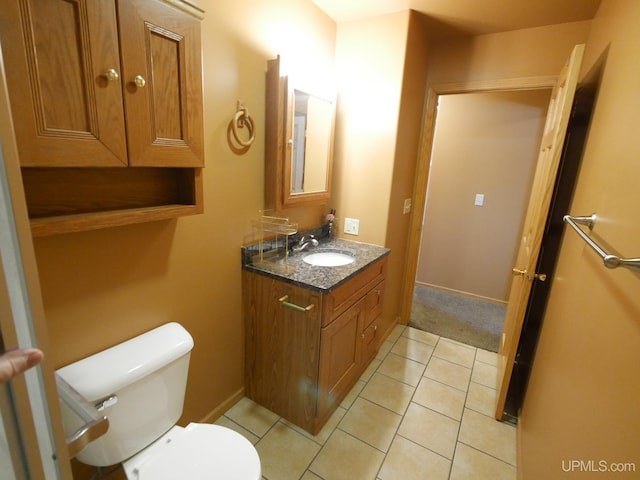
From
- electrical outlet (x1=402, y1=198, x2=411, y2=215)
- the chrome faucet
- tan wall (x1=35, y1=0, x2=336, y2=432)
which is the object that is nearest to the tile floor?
tan wall (x1=35, y1=0, x2=336, y2=432)

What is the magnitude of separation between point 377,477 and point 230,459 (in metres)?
0.81

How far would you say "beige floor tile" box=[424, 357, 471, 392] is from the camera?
7.32ft

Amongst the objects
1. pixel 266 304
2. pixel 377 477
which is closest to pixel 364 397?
pixel 377 477

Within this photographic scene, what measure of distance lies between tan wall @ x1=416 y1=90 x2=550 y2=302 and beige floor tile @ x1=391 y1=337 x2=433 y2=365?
4.23 feet

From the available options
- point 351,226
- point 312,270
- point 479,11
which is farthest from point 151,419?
point 479,11

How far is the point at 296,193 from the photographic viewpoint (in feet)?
6.39

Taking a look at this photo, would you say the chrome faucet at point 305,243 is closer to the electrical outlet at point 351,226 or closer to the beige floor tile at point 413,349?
the electrical outlet at point 351,226

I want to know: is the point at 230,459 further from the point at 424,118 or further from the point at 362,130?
the point at 424,118

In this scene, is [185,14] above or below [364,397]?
above

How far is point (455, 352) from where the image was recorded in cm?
259

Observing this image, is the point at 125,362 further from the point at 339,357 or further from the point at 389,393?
the point at 389,393

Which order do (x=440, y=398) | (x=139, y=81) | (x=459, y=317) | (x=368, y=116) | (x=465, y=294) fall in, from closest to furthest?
(x=139, y=81), (x=440, y=398), (x=368, y=116), (x=459, y=317), (x=465, y=294)

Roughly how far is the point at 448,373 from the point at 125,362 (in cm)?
211

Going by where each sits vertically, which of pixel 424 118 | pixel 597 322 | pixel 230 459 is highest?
pixel 424 118
